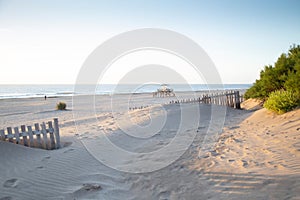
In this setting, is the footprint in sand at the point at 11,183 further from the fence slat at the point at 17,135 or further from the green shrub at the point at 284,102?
the green shrub at the point at 284,102

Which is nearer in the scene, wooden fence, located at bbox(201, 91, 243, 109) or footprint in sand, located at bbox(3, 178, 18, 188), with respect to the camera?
footprint in sand, located at bbox(3, 178, 18, 188)

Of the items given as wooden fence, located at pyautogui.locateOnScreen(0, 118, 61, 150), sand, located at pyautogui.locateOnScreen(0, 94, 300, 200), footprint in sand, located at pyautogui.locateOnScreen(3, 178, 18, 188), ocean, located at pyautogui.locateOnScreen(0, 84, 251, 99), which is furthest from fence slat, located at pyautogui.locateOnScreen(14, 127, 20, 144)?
ocean, located at pyautogui.locateOnScreen(0, 84, 251, 99)

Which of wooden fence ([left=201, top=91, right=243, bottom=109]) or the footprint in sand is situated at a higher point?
wooden fence ([left=201, top=91, right=243, bottom=109])

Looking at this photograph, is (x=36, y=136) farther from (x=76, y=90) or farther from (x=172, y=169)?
(x=76, y=90)

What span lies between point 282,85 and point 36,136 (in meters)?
12.1

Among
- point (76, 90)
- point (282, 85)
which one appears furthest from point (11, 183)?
point (76, 90)

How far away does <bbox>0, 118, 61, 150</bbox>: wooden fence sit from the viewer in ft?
21.4

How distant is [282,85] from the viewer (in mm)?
12023

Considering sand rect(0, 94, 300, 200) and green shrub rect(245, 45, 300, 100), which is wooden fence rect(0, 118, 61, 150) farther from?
green shrub rect(245, 45, 300, 100)

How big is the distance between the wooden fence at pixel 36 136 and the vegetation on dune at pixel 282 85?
8.80 m

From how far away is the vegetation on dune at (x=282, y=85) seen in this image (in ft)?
29.8

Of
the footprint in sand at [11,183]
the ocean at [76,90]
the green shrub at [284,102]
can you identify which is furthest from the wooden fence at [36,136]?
the ocean at [76,90]

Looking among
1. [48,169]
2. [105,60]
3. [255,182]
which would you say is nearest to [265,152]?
[255,182]

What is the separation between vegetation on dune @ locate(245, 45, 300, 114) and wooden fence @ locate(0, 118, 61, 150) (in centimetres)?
880
